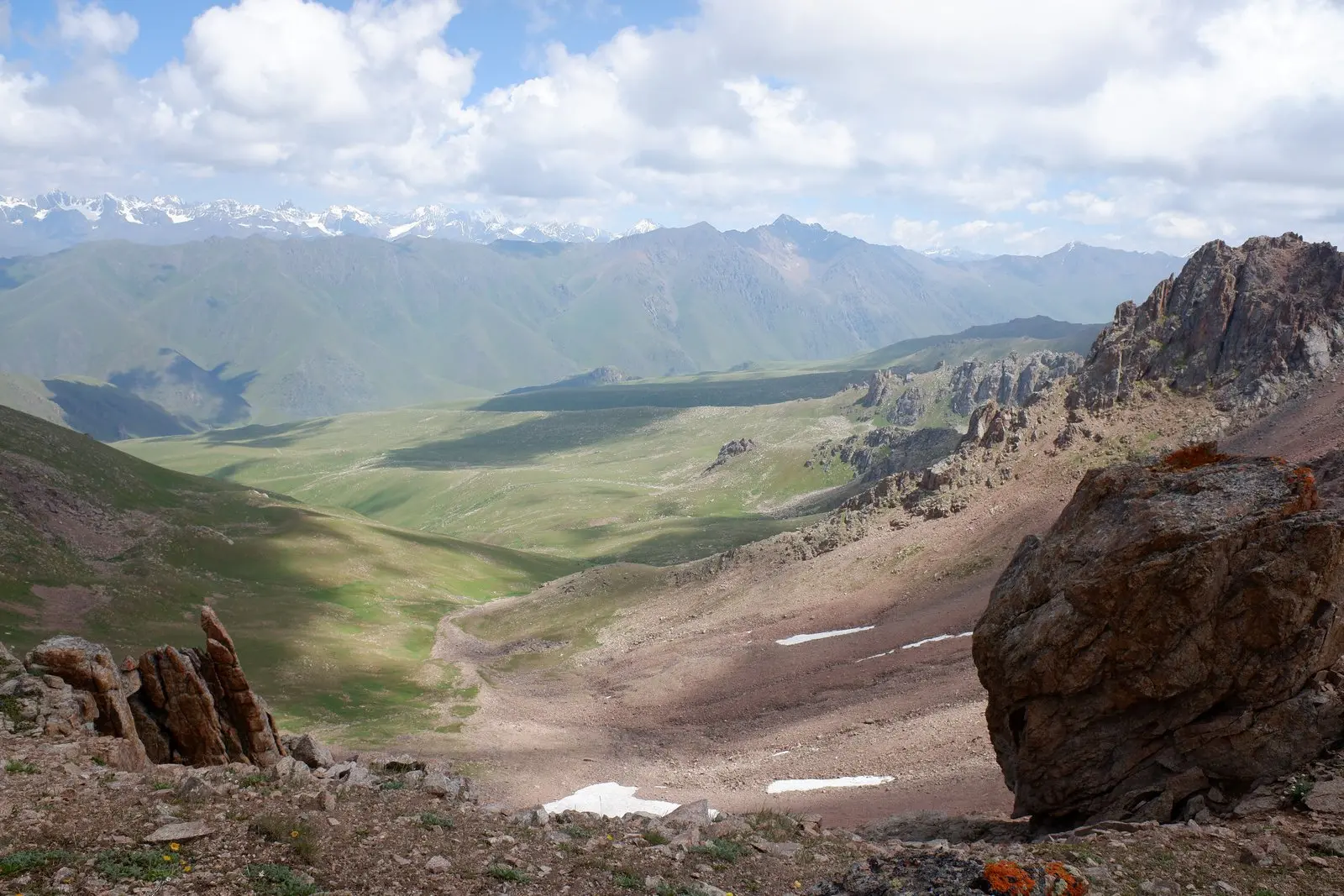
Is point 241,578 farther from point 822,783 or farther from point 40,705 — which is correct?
point 40,705

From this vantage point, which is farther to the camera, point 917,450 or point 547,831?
point 917,450

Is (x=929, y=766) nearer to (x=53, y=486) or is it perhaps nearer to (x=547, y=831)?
(x=547, y=831)

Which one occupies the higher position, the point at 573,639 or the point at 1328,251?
the point at 1328,251

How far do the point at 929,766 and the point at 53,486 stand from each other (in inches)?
3655

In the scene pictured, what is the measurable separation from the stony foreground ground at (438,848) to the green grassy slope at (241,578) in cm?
3289

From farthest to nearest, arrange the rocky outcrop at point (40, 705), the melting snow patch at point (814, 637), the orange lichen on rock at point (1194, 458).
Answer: the melting snow patch at point (814, 637) < the orange lichen on rock at point (1194, 458) < the rocky outcrop at point (40, 705)

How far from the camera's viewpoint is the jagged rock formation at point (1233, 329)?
67000 millimetres

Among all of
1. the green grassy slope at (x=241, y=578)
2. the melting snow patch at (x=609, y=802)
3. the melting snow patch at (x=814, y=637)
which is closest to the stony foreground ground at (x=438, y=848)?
the melting snow patch at (x=609, y=802)

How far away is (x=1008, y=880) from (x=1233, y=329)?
73.3 m

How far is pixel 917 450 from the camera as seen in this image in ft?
647

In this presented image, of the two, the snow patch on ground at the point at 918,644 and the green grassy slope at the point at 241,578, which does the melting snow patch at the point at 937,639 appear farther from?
the green grassy slope at the point at 241,578

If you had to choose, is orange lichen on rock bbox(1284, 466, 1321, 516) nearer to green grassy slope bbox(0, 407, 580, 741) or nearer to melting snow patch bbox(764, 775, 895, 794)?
melting snow patch bbox(764, 775, 895, 794)

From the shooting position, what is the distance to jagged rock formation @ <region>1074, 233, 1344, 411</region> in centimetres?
6700

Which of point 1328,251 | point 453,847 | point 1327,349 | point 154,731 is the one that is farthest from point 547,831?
point 1328,251
